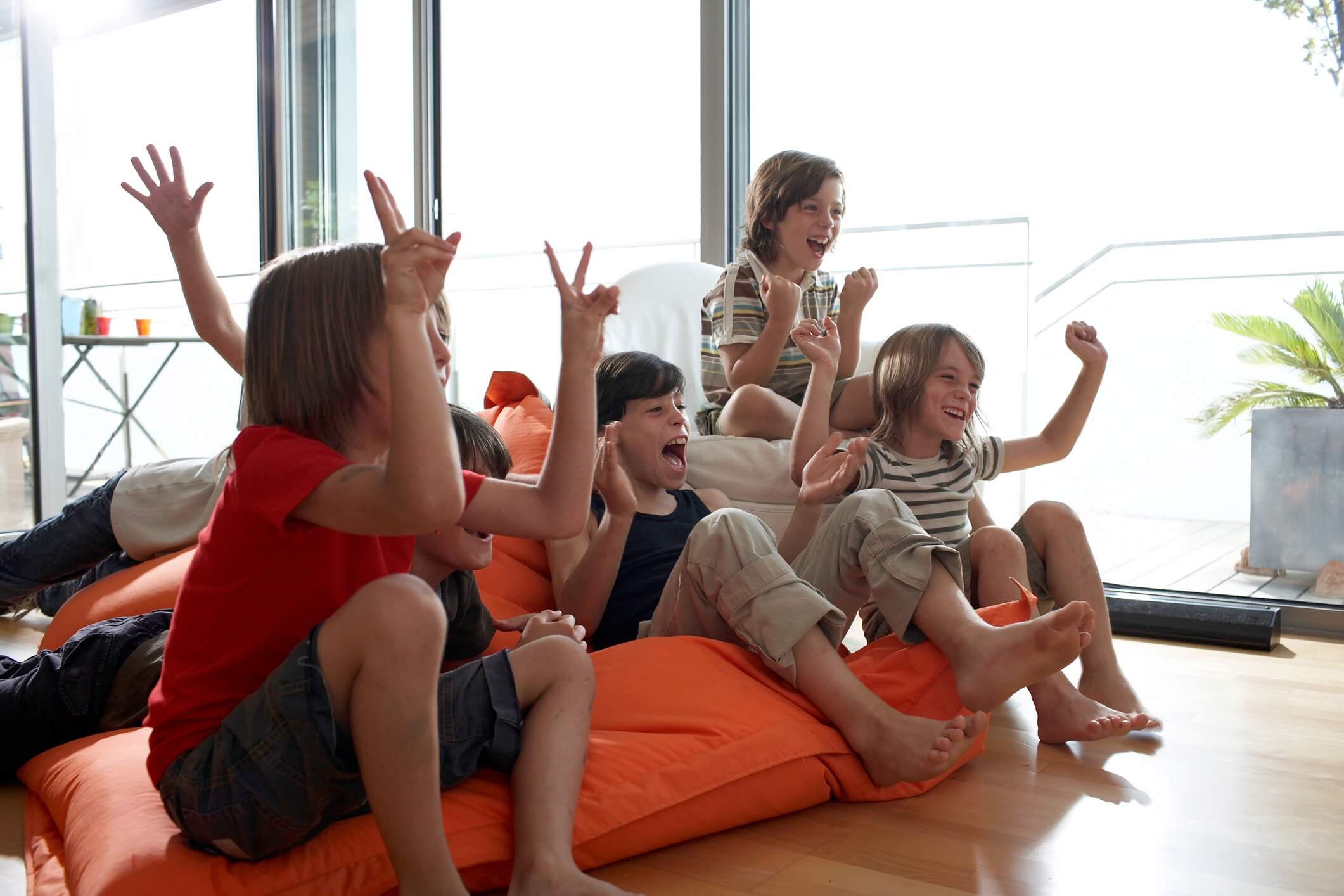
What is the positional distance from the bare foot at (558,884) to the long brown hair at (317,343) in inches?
18.2

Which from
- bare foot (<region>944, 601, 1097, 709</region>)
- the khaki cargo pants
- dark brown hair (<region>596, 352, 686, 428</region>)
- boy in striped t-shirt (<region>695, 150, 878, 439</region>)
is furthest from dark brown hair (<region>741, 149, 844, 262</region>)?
bare foot (<region>944, 601, 1097, 709</region>)

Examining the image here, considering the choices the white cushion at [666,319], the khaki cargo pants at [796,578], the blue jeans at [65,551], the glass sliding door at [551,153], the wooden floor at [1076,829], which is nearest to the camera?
the wooden floor at [1076,829]

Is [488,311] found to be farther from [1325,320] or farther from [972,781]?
[972,781]

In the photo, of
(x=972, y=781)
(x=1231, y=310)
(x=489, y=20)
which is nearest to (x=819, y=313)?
(x=1231, y=310)

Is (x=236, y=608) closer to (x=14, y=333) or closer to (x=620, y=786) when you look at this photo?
(x=620, y=786)

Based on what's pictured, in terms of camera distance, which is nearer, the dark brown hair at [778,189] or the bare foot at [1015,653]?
the bare foot at [1015,653]

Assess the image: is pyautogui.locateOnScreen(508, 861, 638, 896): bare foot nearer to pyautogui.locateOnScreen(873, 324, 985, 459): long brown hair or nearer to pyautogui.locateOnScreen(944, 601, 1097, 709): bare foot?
pyautogui.locateOnScreen(944, 601, 1097, 709): bare foot

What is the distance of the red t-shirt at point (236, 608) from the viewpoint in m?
1.03

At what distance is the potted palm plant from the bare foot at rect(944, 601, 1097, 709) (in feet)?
5.04

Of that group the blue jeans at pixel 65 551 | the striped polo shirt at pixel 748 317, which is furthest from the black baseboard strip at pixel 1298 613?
the blue jeans at pixel 65 551

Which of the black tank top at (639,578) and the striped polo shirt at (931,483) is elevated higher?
the striped polo shirt at (931,483)

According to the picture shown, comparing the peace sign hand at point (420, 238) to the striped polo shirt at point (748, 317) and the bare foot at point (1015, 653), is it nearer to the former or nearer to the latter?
the bare foot at point (1015, 653)

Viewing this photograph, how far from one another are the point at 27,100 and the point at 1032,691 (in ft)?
12.1

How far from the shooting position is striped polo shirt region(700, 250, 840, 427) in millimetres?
2391
